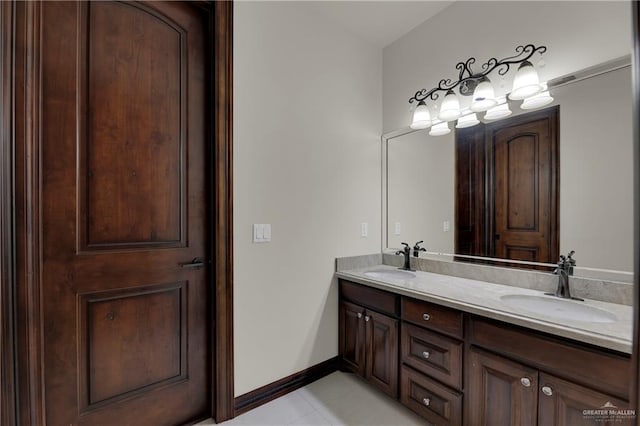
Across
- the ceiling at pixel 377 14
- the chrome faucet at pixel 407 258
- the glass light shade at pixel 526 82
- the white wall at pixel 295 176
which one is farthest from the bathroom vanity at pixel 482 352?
the ceiling at pixel 377 14

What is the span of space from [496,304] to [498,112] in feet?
3.97

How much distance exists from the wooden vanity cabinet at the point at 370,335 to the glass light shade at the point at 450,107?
4.44 ft

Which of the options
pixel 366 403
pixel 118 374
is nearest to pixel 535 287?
pixel 366 403

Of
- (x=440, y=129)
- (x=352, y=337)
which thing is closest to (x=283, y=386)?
(x=352, y=337)

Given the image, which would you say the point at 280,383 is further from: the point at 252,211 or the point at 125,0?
the point at 125,0

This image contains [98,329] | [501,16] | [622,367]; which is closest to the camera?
[622,367]

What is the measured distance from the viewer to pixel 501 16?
1.89m

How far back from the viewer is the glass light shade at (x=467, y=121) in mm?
2027

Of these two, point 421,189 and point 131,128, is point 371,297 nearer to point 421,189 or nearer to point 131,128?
point 421,189

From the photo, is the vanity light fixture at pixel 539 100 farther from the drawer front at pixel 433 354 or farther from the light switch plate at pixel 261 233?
the light switch plate at pixel 261 233

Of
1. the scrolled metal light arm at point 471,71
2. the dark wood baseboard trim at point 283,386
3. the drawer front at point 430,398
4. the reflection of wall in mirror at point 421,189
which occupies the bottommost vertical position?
the dark wood baseboard trim at point 283,386

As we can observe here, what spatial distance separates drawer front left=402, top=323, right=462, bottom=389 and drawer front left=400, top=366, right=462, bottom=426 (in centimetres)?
5

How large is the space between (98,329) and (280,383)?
46.8 inches

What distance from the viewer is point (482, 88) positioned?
187 cm
